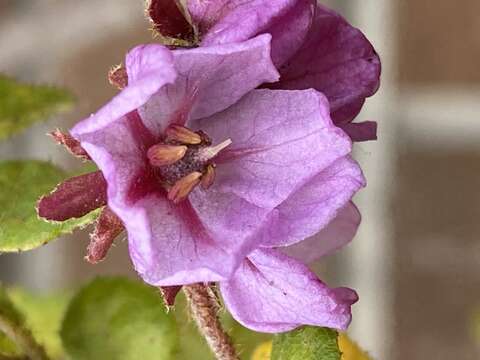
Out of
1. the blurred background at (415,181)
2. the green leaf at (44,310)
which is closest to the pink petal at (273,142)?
Answer: the green leaf at (44,310)

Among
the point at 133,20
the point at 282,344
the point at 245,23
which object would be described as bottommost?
the point at 133,20

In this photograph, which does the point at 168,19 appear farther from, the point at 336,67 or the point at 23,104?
the point at 23,104

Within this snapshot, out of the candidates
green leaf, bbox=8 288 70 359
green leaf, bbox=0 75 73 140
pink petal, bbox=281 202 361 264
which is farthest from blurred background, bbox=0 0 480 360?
pink petal, bbox=281 202 361 264

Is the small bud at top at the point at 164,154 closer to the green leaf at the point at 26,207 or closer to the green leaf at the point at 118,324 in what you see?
the green leaf at the point at 26,207

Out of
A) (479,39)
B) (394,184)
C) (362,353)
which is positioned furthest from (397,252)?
(362,353)

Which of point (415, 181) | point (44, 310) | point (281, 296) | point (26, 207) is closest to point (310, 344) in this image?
point (281, 296)

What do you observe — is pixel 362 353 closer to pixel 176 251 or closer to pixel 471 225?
pixel 176 251
